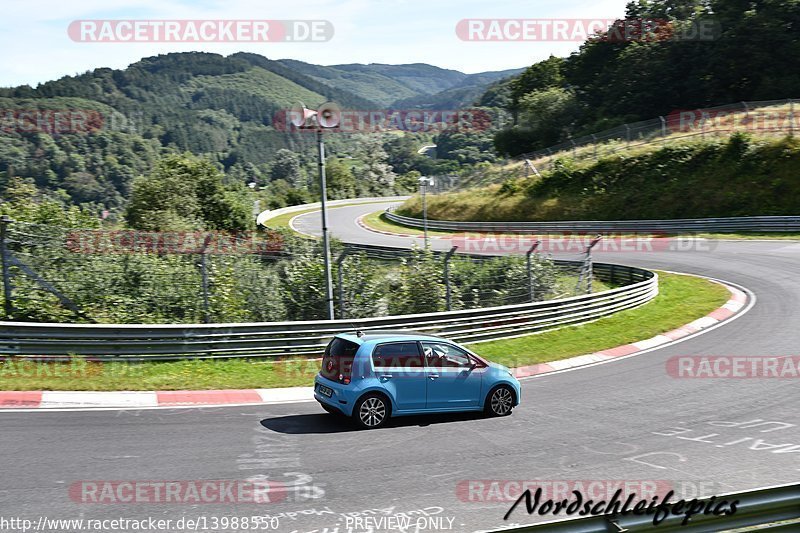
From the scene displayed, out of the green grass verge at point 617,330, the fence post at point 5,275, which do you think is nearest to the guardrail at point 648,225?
the green grass verge at point 617,330

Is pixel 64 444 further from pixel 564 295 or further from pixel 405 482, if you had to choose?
pixel 564 295

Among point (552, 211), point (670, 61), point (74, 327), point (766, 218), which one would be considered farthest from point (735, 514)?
point (670, 61)

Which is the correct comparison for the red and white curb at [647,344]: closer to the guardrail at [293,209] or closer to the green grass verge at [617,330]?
the green grass verge at [617,330]

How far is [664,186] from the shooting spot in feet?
148

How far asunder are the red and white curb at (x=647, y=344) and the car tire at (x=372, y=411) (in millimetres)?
4772

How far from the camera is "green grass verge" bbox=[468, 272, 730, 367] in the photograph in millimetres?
16562

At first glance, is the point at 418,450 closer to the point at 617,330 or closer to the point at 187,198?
the point at 617,330

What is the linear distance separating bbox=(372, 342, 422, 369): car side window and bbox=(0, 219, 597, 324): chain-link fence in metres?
4.98

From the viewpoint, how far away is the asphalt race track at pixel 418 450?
7.66 m

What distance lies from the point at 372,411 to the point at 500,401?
7.51ft
